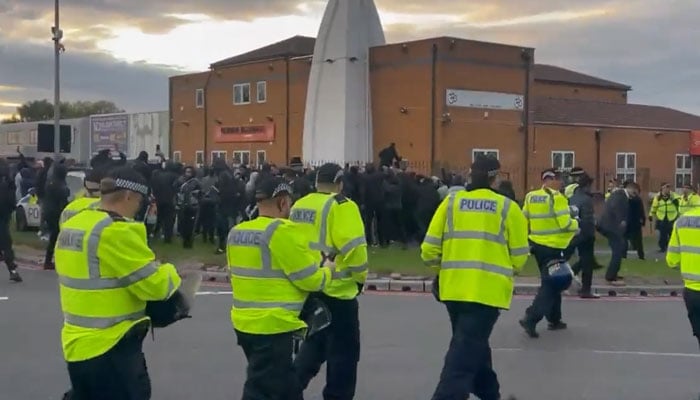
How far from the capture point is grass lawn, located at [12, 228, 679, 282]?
17.2 meters

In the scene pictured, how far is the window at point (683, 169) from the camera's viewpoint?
4794 centimetres

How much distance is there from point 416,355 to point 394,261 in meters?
8.46

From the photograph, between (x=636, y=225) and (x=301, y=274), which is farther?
(x=636, y=225)

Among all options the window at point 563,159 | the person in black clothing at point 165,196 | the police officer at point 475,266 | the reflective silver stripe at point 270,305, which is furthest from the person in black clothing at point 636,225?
the window at point 563,159

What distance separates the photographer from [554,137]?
41219mm

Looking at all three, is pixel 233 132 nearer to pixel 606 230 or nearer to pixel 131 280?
pixel 606 230

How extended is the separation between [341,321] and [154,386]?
90.1 inches

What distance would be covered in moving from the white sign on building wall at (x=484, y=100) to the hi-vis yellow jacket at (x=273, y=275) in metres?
31.1

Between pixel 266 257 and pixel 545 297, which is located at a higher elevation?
pixel 266 257

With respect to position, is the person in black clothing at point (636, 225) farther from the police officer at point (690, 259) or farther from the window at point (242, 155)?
the window at point (242, 155)

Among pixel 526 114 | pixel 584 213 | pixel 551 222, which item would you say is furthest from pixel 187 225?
pixel 526 114

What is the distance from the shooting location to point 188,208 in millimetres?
20000

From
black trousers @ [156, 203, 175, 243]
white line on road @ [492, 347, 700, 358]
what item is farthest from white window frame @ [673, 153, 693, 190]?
white line on road @ [492, 347, 700, 358]

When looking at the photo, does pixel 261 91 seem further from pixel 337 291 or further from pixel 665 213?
pixel 337 291
